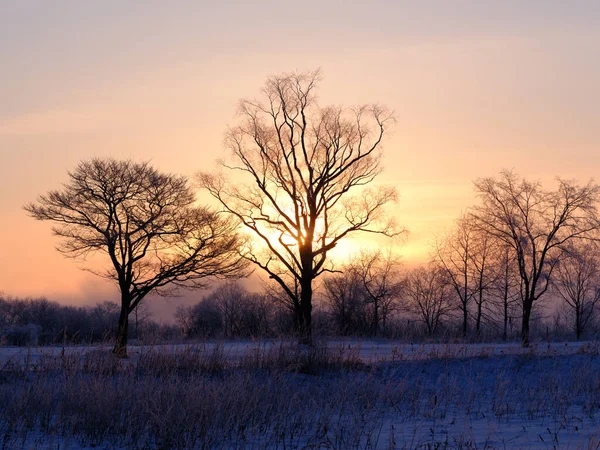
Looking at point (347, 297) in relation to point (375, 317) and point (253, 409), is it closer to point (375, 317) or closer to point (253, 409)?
point (375, 317)

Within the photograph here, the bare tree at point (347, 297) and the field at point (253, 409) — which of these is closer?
the field at point (253, 409)

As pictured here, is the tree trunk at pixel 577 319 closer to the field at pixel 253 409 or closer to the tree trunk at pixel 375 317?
the tree trunk at pixel 375 317

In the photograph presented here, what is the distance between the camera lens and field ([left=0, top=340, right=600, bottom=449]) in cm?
988

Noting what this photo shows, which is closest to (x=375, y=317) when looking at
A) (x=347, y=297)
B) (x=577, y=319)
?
(x=347, y=297)

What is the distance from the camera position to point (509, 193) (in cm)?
3678

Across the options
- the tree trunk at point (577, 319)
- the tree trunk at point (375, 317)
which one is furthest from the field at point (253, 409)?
the tree trunk at point (577, 319)

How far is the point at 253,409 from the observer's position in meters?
11.1

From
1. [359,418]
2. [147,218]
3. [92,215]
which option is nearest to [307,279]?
[147,218]

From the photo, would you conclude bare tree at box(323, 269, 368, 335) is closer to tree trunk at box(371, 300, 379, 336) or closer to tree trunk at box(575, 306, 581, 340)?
tree trunk at box(371, 300, 379, 336)

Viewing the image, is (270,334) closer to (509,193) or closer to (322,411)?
(322,411)

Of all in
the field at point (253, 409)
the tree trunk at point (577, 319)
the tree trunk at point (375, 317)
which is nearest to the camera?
the field at point (253, 409)

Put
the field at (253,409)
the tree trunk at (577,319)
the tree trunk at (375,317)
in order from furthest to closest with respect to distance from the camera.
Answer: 1. the tree trunk at (577,319)
2. the tree trunk at (375,317)
3. the field at (253,409)

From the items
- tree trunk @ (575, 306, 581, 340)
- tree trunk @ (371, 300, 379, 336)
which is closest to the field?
tree trunk @ (371, 300, 379, 336)

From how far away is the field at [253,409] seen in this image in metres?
9.88
